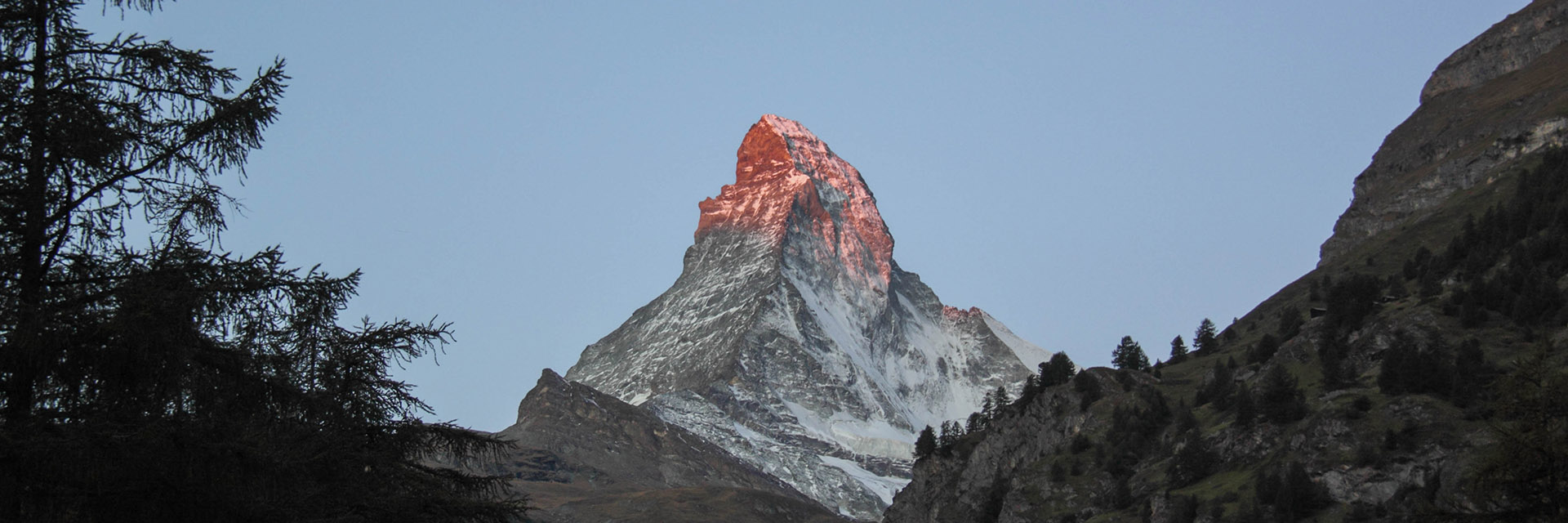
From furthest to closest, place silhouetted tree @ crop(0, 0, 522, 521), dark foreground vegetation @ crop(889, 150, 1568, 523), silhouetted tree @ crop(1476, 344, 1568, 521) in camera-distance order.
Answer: dark foreground vegetation @ crop(889, 150, 1568, 523)
silhouetted tree @ crop(1476, 344, 1568, 521)
silhouetted tree @ crop(0, 0, 522, 521)

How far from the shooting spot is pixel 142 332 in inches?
593

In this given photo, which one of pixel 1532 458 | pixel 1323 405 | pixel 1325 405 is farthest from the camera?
pixel 1323 405

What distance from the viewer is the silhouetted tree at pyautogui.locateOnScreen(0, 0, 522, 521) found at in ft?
48.6

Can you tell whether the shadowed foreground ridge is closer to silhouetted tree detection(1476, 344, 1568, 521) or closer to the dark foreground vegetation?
the dark foreground vegetation

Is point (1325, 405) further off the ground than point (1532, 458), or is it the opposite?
point (1325, 405)

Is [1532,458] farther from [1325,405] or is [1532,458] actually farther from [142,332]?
[1325,405]

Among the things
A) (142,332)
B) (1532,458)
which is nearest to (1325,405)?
(1532,458)

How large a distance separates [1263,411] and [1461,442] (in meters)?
27.8

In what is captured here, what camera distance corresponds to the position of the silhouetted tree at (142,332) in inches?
583

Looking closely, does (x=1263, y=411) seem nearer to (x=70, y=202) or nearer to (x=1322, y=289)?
(x=1322, y=289)

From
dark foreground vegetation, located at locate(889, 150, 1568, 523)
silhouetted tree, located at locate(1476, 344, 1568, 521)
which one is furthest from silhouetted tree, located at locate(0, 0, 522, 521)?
dark foreground vegetation, located at locate(889, 150, 1568, 523)

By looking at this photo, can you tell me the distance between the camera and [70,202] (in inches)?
640

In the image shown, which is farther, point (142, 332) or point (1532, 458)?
point (1532, 458)

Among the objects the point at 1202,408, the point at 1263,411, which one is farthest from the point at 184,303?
the point at 1202,408
